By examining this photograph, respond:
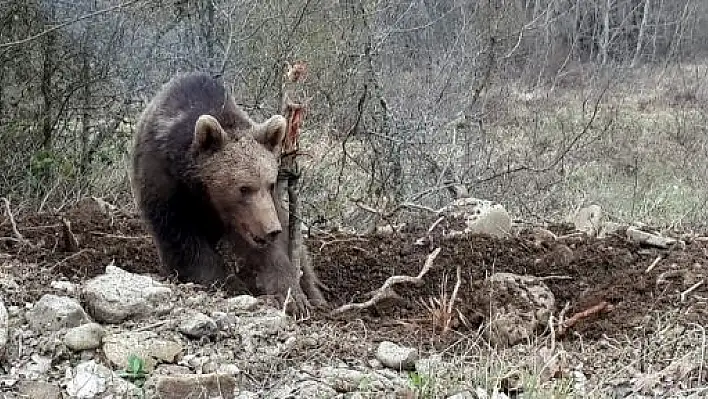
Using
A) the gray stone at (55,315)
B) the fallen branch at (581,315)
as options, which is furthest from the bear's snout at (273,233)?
the fallen branch at (581,315)

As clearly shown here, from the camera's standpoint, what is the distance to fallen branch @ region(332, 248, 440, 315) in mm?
4805

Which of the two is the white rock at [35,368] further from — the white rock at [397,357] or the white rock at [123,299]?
the white rock at [397,357]

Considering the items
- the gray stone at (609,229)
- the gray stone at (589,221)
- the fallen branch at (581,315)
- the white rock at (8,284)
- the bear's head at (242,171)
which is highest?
the bear's head at (242,171)

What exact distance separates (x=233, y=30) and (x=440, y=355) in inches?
221

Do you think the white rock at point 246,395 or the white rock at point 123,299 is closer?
the white rock at point 246,395

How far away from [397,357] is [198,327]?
31.4 inches

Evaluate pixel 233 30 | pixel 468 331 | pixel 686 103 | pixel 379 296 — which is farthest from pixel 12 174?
pixel 686 103

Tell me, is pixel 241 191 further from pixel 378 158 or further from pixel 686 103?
pixel 686 103

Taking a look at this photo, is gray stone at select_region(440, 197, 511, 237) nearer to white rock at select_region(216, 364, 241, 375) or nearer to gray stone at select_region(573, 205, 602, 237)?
gray stone at select_region(573, 205, 602, 237)

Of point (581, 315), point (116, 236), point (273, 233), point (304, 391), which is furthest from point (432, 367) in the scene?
point (116, 236)

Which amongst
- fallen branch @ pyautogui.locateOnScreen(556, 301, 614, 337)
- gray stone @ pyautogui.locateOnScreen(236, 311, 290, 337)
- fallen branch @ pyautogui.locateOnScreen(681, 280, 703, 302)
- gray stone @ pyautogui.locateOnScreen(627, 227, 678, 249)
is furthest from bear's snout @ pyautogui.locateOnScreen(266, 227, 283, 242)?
gray stone @ pyautogui.locateOnScreen(627, 227, 678, 249)

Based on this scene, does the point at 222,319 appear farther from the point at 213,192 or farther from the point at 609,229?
the point at 609,229

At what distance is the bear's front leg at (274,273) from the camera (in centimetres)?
507

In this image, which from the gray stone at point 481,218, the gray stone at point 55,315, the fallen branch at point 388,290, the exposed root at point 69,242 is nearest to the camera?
the gray stone at point 55,315
